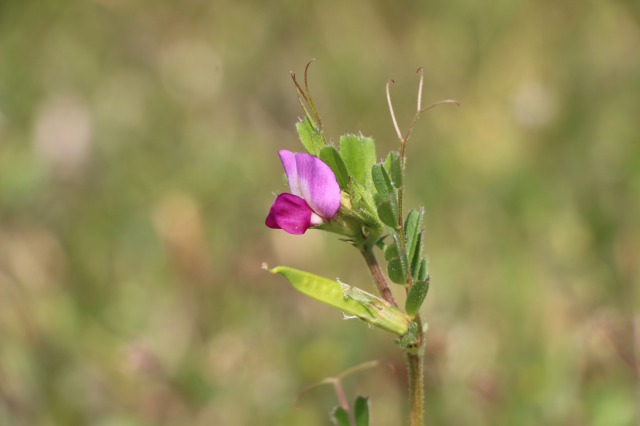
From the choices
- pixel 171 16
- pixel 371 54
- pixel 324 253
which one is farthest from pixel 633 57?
pixel 171 16

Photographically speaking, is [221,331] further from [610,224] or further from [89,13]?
[89,13]

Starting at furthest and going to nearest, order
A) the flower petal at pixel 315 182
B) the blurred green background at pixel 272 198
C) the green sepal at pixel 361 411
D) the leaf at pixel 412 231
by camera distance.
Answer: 1. the blurred green background at pixel 272 198
2. the green sepal at pixel 361 411
3. the leaf at pixel 412 231
4. the flower petal at pixel 315 182

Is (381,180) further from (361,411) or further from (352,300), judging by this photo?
(361,411)

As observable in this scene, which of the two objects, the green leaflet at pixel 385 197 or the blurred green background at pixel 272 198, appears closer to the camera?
the green leaflet at pixel 385 197

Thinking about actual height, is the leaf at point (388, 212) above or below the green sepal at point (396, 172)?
below

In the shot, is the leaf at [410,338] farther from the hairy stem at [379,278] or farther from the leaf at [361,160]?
the leaf at [361,160]

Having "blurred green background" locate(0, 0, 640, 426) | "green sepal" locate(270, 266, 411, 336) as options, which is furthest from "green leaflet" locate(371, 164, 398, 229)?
"blurred green background" locate(0, 0, 640, 426)

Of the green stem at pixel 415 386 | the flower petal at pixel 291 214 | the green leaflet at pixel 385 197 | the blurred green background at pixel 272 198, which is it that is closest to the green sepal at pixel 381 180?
the green leaflet at pixel 385 197
